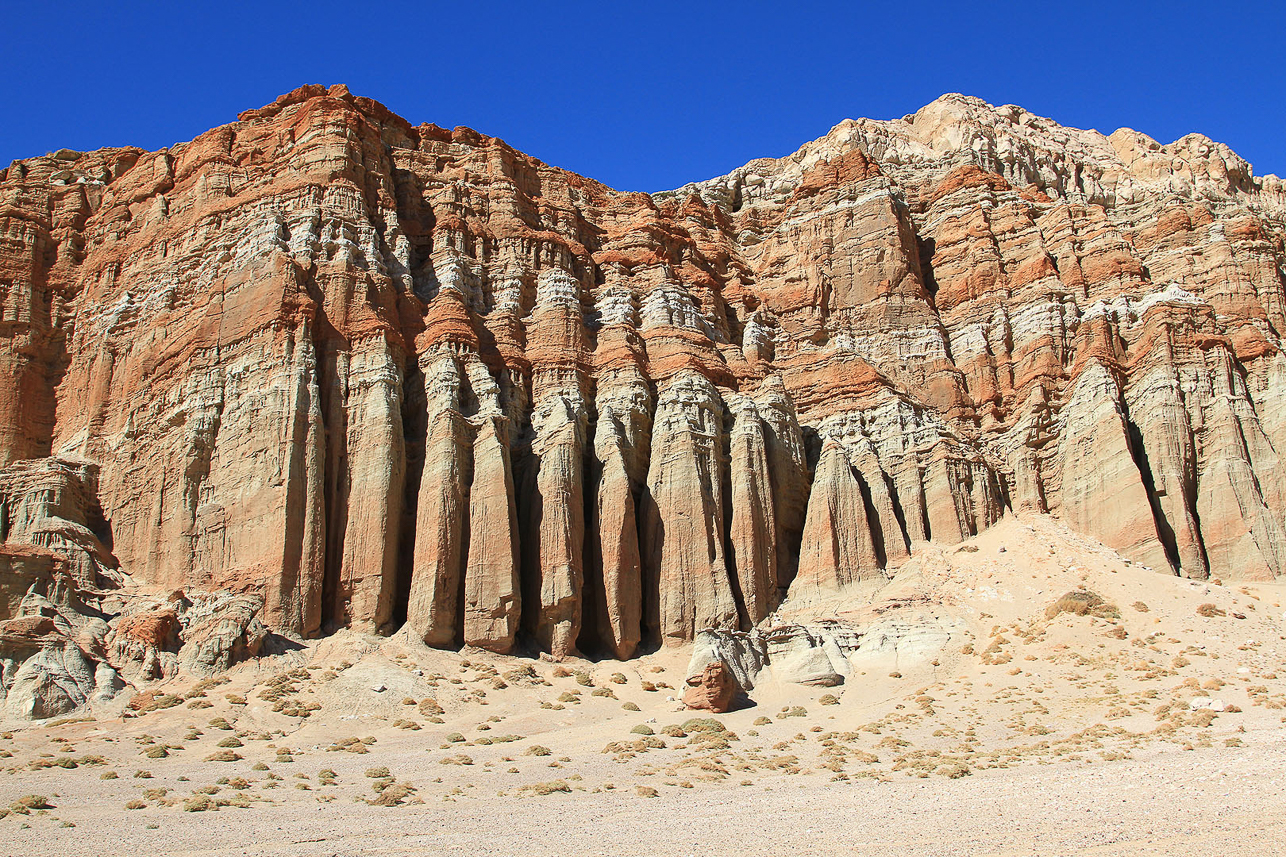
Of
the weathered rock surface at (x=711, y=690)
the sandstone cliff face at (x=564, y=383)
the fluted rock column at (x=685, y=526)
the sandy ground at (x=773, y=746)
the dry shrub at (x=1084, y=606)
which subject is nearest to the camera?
the sandy ground at (x=773, y=746)

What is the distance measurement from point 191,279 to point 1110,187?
67721 mm

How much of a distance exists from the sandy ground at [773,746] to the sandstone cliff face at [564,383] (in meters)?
3.46

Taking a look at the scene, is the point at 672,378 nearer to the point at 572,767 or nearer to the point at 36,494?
the point at 572,767

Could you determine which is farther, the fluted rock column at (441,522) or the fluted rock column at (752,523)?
the fluted rock column at (752,523)

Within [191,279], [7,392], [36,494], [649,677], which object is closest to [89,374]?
[7,392]

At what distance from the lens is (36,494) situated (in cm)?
4119

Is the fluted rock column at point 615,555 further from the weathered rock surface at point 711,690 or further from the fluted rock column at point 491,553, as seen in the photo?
the weathered rock surface at point 711,690

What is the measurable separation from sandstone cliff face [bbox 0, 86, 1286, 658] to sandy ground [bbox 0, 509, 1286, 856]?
3.46m

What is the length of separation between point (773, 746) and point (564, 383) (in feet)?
75.0

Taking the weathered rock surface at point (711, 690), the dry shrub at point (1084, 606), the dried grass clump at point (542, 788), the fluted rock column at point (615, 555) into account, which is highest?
the fluted rock column at point (615, 555)

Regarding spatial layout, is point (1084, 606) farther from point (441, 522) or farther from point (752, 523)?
point (441, 522)

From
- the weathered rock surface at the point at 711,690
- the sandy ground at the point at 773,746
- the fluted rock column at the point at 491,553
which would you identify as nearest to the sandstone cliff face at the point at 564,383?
the fluted rock column at the point at 491,553

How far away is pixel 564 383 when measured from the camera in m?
48.5

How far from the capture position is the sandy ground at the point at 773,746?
62.5 feet
